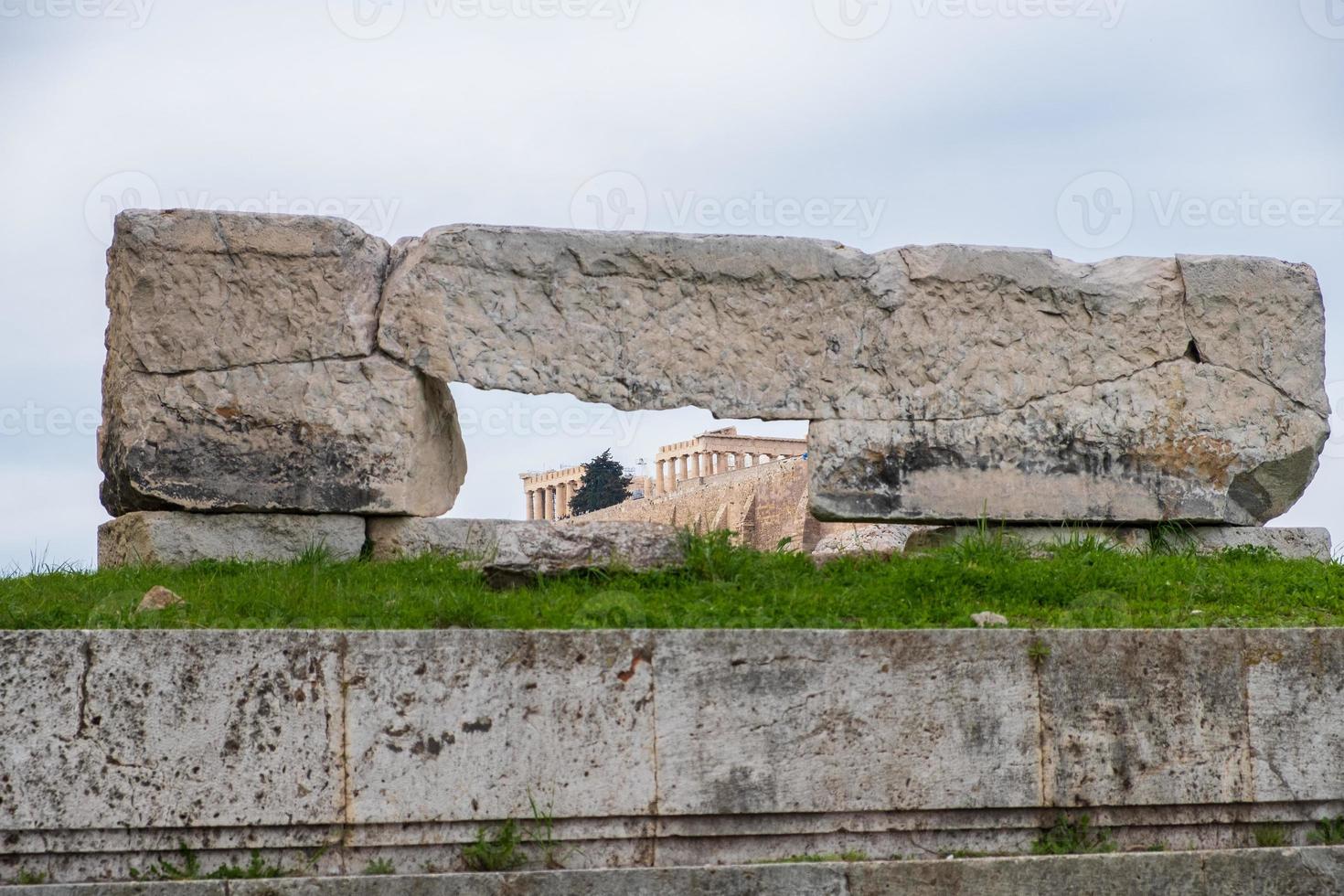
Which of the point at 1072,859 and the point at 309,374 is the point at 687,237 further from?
the point at 1072,859

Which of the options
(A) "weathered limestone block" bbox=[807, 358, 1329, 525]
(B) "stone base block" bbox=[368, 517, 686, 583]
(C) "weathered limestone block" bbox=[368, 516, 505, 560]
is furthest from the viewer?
(A) "weathered limestone block" bbox=[807, 358, 1329, 525]

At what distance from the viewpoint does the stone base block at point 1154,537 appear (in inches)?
303

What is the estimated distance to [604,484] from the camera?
3231 centimetres

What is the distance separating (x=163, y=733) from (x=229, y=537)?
2.80m

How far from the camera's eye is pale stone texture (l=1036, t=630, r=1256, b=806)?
197 inches

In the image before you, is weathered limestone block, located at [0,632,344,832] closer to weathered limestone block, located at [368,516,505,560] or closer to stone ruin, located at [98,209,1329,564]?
stone ruin, located at [98,209,1329,564]

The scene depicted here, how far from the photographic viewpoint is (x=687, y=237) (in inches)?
303

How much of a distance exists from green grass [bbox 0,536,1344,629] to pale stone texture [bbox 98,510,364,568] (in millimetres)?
262

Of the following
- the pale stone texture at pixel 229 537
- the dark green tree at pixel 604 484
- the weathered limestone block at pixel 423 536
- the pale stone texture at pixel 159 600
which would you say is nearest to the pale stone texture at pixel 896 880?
the pale stone texture at pixel 159 600

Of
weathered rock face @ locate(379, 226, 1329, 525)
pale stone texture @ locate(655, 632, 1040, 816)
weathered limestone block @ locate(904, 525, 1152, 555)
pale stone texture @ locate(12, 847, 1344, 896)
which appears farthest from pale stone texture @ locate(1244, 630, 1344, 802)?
weathered rock face @ locate(379, 226, 1329, 525)

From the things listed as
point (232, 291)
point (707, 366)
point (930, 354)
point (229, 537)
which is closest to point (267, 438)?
point (229, 537)

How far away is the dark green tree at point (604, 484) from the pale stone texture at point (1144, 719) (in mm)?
27135

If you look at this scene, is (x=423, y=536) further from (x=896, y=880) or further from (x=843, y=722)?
(x=896, y=880)

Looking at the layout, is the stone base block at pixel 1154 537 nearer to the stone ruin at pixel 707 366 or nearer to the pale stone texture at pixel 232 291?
the stone ruin at pixel 707 366
